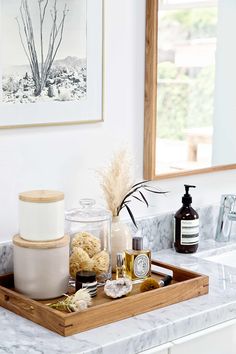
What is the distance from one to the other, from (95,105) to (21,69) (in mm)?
274

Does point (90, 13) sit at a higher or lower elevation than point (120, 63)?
higher

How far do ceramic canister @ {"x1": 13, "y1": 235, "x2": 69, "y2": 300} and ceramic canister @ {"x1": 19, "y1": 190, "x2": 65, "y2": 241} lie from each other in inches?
0.8

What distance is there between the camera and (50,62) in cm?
199

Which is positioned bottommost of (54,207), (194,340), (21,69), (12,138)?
(194,340)

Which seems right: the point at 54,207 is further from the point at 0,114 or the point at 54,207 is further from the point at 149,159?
the point at 149,159

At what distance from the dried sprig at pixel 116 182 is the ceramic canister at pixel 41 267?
28 cm

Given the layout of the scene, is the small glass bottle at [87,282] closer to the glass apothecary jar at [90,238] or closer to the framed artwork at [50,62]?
the glass apothecary jar at [90,238]

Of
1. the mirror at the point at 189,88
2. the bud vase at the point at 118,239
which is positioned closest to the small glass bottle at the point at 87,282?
the bud vase at the point at 118,239

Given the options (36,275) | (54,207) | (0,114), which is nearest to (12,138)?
(0,114)

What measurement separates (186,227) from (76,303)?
667mm

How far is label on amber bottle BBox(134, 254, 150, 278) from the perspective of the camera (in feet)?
6.44

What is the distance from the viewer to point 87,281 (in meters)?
1.82

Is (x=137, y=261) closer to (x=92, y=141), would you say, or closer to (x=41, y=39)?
(x=92, y=141)

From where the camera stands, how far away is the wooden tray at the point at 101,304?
65.4 inches
